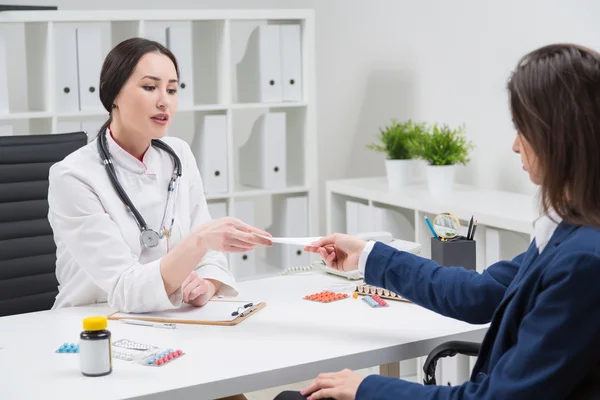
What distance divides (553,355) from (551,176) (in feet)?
0.90

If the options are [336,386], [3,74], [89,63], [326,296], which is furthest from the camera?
[89,63]

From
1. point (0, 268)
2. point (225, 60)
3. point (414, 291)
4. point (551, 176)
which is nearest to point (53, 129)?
point (225, 60)

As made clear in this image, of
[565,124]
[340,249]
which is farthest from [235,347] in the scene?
[565,124]

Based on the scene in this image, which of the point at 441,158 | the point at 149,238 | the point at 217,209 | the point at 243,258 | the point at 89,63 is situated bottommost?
the point at 243,258

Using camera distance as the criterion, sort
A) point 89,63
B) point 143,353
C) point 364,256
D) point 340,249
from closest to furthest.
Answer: point 143,353 → point 364,256 → point 340,249 → point 89,63

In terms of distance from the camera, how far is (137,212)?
2000 mm

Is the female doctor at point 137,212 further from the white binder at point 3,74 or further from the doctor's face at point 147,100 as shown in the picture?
the white binder at point 3,74

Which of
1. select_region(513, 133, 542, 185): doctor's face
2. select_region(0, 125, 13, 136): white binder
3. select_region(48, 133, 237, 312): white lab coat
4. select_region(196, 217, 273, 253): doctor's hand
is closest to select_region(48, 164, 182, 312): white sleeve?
select_region(48, 133, 237, 312): white lab coat

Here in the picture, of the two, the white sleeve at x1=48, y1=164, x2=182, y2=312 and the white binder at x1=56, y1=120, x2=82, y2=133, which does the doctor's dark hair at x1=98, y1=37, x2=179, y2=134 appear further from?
the white binder at x1=56, y1=120, x2=82, y2=133

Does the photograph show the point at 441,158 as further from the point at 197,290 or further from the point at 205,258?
the point at 197,290

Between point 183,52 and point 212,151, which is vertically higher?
point 183,52

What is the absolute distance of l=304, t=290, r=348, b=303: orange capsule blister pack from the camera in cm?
196

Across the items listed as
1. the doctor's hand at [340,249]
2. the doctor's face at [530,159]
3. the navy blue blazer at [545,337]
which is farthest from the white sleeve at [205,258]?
the doctor's face at [530,159]

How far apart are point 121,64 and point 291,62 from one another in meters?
1.64
